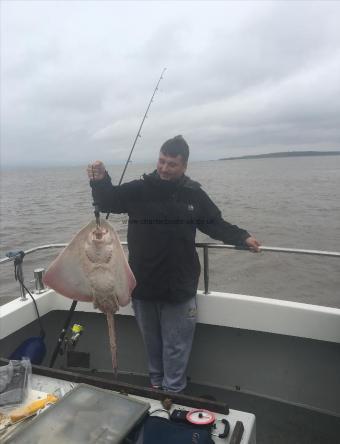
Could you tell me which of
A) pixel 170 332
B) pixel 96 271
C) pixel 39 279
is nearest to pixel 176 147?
pixel 96 271

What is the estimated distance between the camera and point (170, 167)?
3084 mm

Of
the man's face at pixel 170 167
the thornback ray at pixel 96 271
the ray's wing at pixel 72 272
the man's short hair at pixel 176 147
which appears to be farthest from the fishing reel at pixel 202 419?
the man's short hair at pixel 176 147

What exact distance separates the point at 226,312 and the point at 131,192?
1.49 meters

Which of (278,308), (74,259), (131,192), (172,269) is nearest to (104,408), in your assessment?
(74,259)

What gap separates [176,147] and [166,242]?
2.66 feet

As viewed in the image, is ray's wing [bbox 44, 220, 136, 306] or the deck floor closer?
ray's wing [bbox 44, 220, 136, 306]

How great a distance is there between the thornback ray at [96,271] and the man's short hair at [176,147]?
93 centimetres

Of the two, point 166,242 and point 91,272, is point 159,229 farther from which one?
point 91,272

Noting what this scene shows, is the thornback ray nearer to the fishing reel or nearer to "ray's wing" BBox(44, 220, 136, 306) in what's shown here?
"ray's wing" BBox(44, 220, 136, 306)

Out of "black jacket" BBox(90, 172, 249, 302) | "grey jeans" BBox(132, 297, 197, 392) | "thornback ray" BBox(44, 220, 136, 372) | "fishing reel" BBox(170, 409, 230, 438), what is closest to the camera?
"fishing reel" BBox(170, 409, 230, 438)

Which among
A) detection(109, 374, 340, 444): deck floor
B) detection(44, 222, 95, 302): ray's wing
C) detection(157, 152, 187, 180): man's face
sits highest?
detection(157, 152, 187, 180): man's face

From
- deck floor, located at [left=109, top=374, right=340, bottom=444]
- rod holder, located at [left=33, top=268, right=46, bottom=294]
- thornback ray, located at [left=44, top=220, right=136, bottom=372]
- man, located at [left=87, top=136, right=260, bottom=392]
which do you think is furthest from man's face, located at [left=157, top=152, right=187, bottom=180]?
deck floor, located at [left=109, top=374, right=340, bottom=444]

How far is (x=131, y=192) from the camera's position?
3088 millimetres

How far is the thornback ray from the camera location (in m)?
2.47
